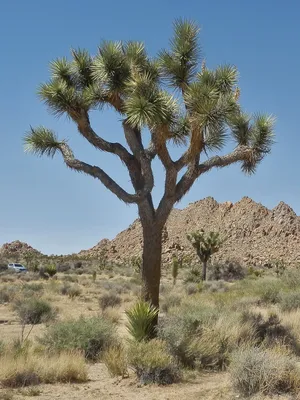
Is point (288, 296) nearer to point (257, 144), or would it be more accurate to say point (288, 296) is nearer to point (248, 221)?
point (257, 144)

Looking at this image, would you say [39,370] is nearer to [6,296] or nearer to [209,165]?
[209,165]

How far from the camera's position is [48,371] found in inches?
337

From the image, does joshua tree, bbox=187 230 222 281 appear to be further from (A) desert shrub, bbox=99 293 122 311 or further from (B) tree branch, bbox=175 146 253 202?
(B) tree branch, bbox=175 146 253 202

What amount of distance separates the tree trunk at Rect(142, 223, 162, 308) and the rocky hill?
181 ft

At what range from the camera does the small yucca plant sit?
411 inches

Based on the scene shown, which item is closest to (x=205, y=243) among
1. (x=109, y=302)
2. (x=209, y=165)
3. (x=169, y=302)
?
(x=109, y=302)

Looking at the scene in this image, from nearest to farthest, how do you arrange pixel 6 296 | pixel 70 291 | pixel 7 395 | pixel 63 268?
1. pixel 7 395
2. pixel 6 296
3. pixel 70 291
4. pixel 63 268

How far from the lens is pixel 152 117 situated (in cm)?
1146

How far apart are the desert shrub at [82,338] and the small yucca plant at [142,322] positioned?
47cm

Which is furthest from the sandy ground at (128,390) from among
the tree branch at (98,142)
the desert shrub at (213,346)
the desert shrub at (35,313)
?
the desert shrub at (35,313)

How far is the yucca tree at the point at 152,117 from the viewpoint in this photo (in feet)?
38.9

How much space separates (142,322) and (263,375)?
3.80 m

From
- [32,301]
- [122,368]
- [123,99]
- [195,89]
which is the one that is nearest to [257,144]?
[195,89]

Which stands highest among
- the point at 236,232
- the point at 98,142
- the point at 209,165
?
the point at 236,232
